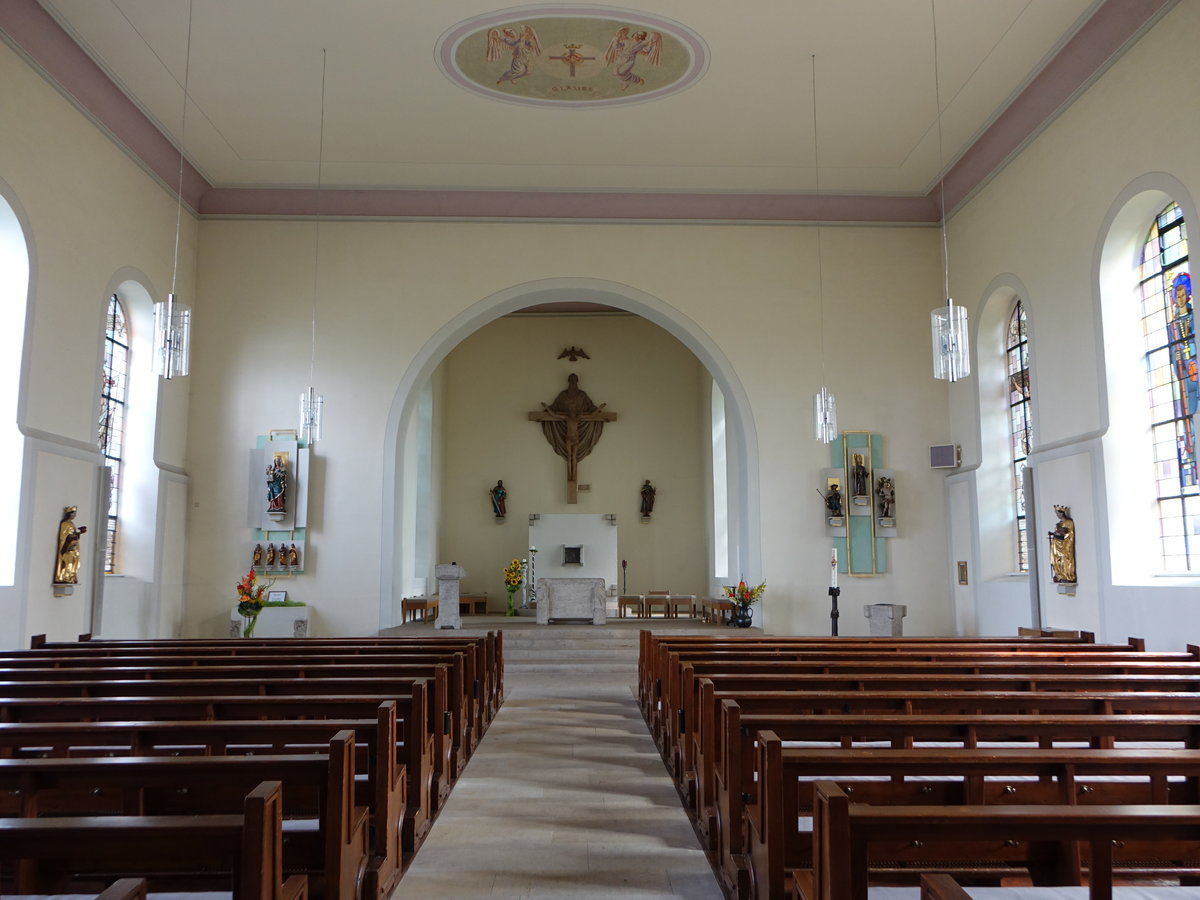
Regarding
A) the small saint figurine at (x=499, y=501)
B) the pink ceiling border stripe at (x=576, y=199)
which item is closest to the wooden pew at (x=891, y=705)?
the pink ceiling border stripe at (x=576, y=199)

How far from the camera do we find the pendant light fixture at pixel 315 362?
8984mm

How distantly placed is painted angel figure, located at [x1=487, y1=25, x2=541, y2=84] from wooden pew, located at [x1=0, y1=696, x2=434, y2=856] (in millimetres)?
6562

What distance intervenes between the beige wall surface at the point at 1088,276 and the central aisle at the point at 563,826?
172 inches

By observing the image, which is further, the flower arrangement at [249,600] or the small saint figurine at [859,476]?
the small saint figurine at [859,476]

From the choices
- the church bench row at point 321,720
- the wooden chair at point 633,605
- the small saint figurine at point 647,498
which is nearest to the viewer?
the church bench row at point 321,720

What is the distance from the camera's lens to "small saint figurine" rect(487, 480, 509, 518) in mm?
15977

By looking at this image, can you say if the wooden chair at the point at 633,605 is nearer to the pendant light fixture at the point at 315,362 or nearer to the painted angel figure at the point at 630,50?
the pendant light fixture at the point at 315,362

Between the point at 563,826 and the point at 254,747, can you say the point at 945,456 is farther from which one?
the point at 254,747

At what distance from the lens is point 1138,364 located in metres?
7.93

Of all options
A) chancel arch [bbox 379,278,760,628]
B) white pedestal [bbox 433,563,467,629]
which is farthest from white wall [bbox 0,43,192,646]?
white pedestal [bbox 433,563,467,629]

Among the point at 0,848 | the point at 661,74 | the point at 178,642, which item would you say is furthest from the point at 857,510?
the point at 0,848

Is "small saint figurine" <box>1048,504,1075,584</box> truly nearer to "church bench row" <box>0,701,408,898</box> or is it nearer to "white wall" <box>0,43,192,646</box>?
"church bench row" <box>0,701,408,898</box>

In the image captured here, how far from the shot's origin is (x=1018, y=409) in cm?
1032

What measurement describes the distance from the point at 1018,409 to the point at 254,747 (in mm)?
9072
